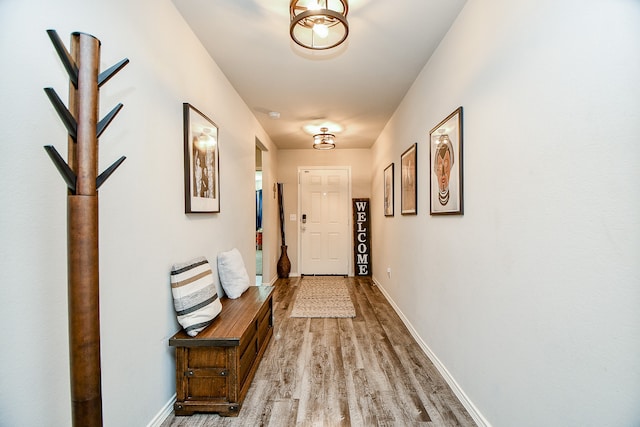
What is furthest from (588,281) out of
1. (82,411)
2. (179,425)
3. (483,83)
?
(179,425)

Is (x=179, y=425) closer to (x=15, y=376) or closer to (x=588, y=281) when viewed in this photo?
(x=15, y=376)

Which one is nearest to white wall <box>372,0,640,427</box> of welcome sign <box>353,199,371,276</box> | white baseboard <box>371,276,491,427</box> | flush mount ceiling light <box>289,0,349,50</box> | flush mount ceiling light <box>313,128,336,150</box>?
white baseboard <box>371,276,491,427</box>

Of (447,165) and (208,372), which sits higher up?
(447,165)

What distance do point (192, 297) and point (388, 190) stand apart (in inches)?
122

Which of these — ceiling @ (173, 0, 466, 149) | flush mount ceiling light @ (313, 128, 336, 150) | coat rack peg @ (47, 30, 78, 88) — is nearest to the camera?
coat rack peg @ (47, 30, 78, 88)

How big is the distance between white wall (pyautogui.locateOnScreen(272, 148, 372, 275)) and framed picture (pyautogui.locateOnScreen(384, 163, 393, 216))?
1.36 meters

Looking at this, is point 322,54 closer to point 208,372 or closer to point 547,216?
point 547,216

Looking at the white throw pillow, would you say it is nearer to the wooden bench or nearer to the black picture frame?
the wooden bench

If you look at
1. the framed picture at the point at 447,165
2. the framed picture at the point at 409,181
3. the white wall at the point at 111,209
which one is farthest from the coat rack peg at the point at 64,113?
the framed picture at the point at 409,181

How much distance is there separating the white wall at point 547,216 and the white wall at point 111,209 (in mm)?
1780

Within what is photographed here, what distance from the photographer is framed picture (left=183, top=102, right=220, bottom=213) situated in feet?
6.47

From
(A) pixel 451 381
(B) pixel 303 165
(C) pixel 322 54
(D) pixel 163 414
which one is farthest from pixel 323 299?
(C) pixel 322 54

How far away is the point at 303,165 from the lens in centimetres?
584

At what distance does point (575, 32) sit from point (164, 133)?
192cm
